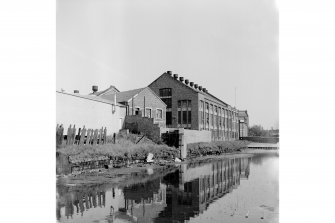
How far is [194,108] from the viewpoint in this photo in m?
7.87

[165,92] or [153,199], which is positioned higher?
[165,92]

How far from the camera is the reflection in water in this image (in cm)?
457

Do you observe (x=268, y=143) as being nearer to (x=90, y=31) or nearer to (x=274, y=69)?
(x=274, y=69)

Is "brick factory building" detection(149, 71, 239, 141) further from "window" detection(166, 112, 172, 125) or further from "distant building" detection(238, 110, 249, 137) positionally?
"distant building" detection(238, 110, 249, 137)

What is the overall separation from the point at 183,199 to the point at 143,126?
7.10 meters

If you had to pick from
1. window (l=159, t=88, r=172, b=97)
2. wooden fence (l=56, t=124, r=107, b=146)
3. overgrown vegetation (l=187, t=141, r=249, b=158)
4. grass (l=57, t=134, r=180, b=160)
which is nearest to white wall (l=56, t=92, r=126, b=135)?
wooden fence (l=56, t=124, r=107, b=146)

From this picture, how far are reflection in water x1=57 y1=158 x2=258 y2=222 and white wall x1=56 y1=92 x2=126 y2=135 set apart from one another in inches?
126

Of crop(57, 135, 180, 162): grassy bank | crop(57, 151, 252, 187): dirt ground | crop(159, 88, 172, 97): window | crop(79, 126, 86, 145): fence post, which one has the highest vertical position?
crop(159, 88, 172, 97): window

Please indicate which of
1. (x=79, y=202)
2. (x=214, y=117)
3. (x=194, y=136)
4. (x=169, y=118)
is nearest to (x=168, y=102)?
(x=169, y=118)

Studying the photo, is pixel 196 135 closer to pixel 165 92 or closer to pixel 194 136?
pixel 194 136

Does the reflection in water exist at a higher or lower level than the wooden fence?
lower

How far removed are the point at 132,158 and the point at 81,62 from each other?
4.46 metres

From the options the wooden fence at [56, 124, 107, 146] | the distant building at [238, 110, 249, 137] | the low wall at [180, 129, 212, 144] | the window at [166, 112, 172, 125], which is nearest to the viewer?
the distant building at [238, 110, 249, 137]
